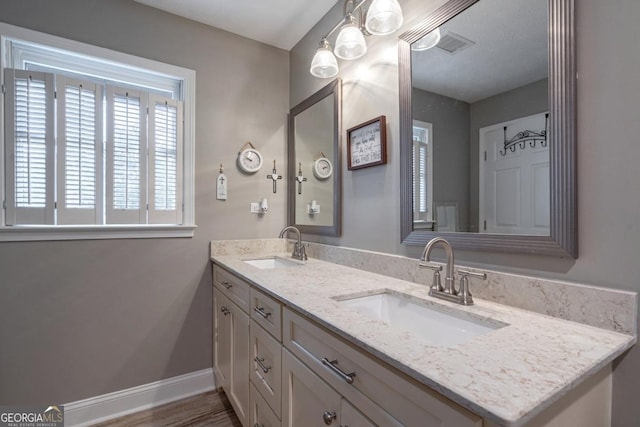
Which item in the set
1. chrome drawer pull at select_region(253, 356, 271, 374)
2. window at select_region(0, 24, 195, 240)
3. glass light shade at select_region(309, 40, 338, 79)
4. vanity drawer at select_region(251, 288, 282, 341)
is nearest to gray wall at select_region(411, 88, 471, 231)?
glass light shade at select_region(309, 40, 338, 79)

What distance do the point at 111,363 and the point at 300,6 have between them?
2.54 meters

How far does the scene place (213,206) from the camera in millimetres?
2146

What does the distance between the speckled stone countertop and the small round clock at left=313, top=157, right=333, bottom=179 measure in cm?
100

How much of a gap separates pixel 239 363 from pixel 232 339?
0.16 metres

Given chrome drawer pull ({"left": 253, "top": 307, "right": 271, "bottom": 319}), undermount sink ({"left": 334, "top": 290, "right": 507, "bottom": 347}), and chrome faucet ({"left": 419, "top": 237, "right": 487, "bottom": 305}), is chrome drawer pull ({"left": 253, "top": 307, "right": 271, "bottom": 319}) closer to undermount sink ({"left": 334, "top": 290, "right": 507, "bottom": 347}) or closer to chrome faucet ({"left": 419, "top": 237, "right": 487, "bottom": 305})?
undermount sink ({"left": 334, "top": 290, "right": 507, "bottom": 347})

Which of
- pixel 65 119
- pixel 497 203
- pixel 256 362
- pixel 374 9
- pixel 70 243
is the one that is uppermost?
pixel 374 9

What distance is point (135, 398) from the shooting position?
187cm

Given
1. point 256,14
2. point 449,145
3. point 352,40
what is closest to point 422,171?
point 449,145

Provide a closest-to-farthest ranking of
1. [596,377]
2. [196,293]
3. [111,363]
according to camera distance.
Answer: [596,377]
[111,363]
[196,293]

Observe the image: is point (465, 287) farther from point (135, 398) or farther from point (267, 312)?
point (135, 398)

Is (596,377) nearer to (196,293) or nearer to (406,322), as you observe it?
(406,322)

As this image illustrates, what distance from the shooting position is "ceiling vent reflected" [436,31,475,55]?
3.97 ft

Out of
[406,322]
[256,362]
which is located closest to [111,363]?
[256,362]

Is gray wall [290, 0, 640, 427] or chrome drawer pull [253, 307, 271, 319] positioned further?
chrome drawer pull [253, 307, 271, 319]
